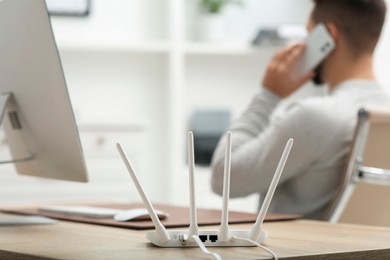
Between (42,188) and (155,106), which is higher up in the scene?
(155,106)

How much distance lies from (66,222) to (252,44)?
2.72 m

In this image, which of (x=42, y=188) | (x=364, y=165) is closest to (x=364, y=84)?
(x=364, y=165)

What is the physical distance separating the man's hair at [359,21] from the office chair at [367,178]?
0.40 meters

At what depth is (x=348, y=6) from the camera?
2307 millimetres

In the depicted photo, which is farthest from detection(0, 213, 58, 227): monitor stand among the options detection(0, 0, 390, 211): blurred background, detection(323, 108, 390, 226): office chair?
detection(0, 0, 390, 211): blurred background

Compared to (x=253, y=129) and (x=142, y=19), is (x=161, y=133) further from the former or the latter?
(x=253, y=129)

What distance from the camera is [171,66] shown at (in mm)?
4141

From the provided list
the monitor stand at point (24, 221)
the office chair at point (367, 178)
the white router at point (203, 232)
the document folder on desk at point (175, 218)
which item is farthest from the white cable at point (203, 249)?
the office chair at point (367, 178)

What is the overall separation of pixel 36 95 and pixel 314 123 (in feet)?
2.44

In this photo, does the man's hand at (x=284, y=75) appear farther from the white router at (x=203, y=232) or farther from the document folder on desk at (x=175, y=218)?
the white router at (x=203, y=232)

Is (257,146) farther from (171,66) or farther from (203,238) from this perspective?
(171,66)

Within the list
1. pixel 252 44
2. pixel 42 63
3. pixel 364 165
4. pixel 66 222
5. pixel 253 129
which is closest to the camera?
pixel 42 63

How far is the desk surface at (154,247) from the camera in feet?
Answer: 3.77

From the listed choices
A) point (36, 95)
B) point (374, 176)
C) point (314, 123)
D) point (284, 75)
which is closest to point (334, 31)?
point (284, 75)
